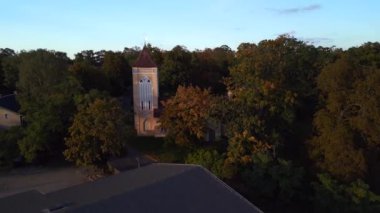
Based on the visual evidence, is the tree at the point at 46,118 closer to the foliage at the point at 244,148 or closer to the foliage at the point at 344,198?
the foliage at the point at 244,148

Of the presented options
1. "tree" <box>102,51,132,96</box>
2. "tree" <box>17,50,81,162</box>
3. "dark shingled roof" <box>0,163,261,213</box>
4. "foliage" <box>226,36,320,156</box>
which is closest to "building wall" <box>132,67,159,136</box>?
"tree" <box>17,50,81,162</box>

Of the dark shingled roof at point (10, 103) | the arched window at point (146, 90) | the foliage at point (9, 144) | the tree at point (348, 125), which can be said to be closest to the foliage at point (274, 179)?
the tree at point (348, 125)

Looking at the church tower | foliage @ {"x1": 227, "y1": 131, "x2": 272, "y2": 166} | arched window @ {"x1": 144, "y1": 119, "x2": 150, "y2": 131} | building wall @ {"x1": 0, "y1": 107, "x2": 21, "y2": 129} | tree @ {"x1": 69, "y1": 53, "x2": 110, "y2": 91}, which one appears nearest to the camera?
foliage @ {"x1": 227, "y1": 131, "x2": 272, "y2": 166}

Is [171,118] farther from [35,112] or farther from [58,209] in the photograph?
[58,209]

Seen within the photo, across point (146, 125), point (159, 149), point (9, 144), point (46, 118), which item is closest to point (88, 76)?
point (146, 125)

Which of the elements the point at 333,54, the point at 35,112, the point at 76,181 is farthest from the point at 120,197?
the point at 333,54

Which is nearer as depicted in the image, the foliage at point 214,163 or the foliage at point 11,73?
the foliage at point 214,163

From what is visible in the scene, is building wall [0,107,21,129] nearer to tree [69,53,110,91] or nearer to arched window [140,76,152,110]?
tree [69,53,110,91]

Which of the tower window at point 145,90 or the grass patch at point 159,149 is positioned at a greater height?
the tower window at point 145,90

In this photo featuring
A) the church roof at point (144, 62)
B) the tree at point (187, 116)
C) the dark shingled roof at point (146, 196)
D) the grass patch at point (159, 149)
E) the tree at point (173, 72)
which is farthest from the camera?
the tree at point (173, 72)
